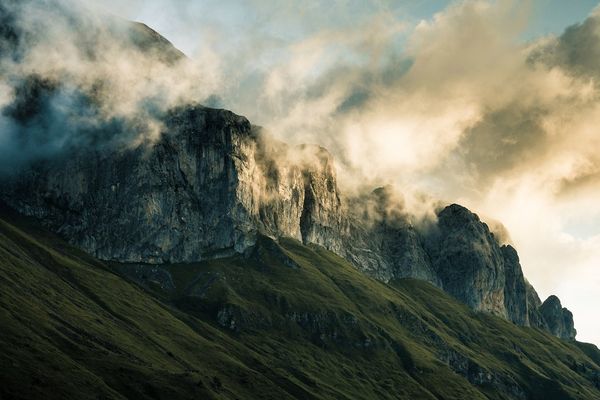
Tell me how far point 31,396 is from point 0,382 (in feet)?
32.1

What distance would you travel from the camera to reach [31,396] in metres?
199

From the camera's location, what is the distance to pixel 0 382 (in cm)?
19912
